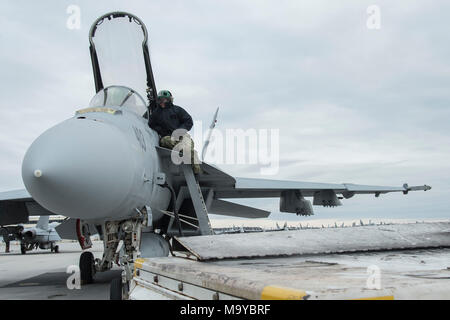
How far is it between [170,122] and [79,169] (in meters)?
2.89

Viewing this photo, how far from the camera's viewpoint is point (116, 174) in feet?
14.6

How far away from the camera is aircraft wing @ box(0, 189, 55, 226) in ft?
30.8

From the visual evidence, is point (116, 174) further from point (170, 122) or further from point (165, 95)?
point (165, 95)

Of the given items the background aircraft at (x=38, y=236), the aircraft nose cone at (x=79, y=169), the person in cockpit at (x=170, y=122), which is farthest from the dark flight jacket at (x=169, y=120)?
the background aircraft at (x=38, y=236)

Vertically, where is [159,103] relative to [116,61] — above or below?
below

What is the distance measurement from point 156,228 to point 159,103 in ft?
7.71

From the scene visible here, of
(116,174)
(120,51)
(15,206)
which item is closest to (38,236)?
(15,206)

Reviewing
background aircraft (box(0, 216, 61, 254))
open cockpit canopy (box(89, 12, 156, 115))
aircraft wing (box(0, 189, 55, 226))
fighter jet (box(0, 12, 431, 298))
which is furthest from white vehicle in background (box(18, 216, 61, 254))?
open cockpit canopy (box(89, 12, 156, 115))

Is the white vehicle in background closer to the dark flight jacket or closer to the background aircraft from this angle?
the background aircraft

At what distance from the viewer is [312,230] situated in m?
4.05

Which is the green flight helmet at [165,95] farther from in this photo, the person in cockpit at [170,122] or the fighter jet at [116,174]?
the fighter jet at [116,174]
